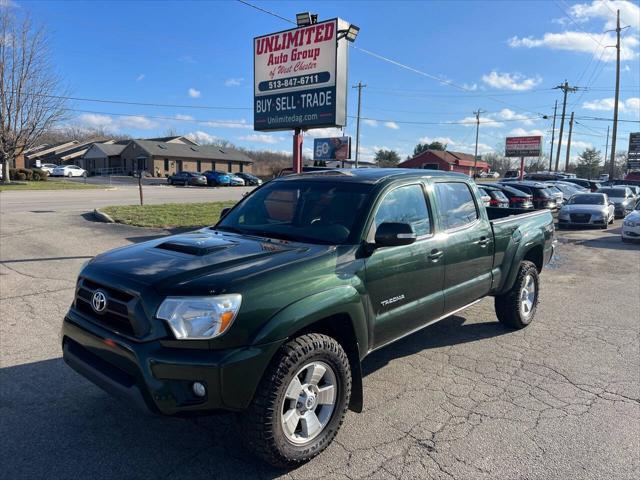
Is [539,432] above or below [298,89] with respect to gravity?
below

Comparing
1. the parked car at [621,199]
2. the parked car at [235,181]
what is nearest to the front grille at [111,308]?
the parked car at [621,199]

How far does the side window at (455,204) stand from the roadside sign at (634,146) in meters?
61.8

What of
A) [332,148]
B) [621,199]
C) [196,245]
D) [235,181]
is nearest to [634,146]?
[332,148]

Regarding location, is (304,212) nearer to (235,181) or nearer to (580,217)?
(580,217)

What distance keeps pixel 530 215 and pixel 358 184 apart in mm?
3050

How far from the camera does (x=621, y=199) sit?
22734 mm

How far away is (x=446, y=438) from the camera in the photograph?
333cm

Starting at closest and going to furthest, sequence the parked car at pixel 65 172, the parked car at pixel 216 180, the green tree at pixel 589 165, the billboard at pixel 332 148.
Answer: the billboard at pixel 332 148 → the parked car at pixel 216 180 → the parked car at pixel 65 172 → the green tree at pixel 589 165

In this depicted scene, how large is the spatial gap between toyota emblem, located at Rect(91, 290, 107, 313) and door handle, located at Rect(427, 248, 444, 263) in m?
2.49

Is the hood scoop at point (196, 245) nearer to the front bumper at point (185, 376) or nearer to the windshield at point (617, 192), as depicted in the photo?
the front bumper at point (185, 376)

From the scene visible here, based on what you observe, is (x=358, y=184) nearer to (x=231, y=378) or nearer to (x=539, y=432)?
(x=231, y=378)

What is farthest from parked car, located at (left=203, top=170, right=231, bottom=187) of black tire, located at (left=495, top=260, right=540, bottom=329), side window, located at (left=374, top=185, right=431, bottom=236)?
side window, located at (left=374, top=185, right=431, bottom=236)

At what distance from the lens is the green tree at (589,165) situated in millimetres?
92750

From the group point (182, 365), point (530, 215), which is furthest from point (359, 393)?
point (530, 215)
